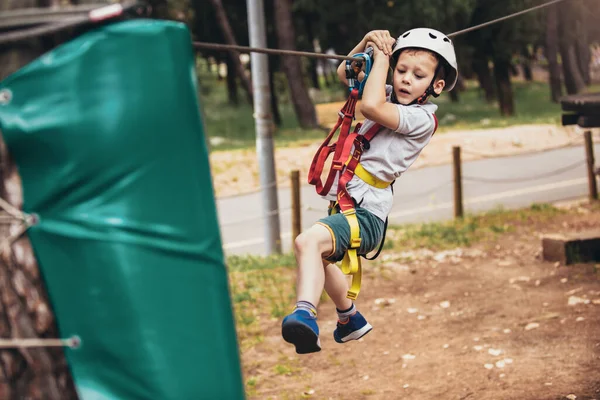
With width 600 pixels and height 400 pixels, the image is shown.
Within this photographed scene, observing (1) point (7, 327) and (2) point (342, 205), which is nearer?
(1) point (7, 327)

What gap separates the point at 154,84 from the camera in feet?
6.77

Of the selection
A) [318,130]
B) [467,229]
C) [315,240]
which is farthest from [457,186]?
[318,130]

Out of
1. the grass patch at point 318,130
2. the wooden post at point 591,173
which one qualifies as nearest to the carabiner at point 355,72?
the wooden post at point 591,173

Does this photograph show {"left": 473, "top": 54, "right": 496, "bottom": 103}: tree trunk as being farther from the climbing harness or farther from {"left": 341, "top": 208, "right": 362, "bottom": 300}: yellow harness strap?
{"left": 341, "top": 208, "right": 362, "bottom": 300}: yellow harness strap

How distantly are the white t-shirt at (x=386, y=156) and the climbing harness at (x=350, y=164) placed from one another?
0.09ft

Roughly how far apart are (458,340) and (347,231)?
3521 mm

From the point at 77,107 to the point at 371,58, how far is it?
1.98 metres

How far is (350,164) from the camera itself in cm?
373

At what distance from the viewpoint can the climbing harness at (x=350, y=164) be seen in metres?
3.70

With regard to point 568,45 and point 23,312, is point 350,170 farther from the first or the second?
point 568,45

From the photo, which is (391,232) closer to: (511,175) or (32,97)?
(511,175)

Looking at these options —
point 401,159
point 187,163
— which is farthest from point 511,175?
point 187,163

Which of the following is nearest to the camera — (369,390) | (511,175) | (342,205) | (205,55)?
(342,205)

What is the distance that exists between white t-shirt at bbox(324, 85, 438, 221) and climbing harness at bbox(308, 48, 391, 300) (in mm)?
28
